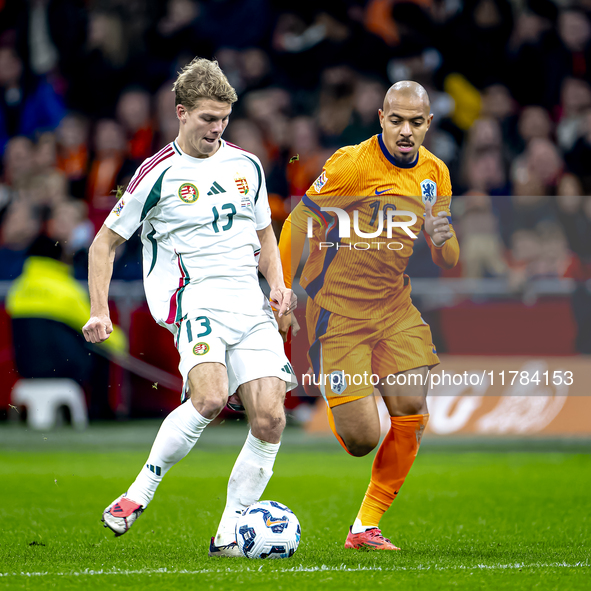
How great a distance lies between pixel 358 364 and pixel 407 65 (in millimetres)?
7888

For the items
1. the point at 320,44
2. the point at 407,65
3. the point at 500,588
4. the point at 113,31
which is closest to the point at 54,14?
the point at 113,31

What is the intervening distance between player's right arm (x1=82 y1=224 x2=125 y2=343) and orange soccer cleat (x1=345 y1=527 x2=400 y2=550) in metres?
1.69

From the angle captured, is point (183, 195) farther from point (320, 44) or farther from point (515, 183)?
→ point (320, 44)

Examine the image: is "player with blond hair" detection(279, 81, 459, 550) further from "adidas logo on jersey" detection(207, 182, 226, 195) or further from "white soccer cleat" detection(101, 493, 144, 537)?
"white soccer cleat" detection(101, 493, 144, 537)

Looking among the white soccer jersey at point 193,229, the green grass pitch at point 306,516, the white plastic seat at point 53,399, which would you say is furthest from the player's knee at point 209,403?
the white plastic seat at point 53,399

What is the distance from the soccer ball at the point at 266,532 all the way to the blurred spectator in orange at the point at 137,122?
783cm

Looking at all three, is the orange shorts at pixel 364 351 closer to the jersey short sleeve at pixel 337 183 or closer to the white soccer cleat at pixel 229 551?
the jersey short sleeve at pixel 337 183

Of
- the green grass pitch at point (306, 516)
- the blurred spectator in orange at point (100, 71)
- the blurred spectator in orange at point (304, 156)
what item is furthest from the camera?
the blurred spectator in orange at point (100, 71)

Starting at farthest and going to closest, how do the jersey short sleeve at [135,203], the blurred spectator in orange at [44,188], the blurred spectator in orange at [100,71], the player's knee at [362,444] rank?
the blurred spectator in orange at [100,71] < the blurred spectator in orange at [44,188] < the player's knee at [362,444] < the jersey short sleeve at [135,203]

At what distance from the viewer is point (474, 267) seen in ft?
31.8

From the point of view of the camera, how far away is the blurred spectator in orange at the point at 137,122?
39.7 feet

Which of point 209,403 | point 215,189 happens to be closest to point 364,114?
point 215,189

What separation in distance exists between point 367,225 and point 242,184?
0.89 metres

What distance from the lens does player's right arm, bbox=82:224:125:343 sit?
459 centimetres
